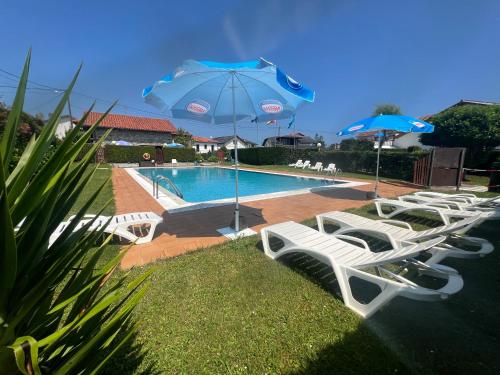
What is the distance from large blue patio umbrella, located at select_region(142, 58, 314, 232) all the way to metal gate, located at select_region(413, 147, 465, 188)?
895cm

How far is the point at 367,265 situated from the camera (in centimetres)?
272

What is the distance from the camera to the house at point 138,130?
38281 mm

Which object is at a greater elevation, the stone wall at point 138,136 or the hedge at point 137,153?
the stone wall at point 138,136

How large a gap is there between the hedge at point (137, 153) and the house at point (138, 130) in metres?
9.37

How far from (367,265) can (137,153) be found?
105 ft

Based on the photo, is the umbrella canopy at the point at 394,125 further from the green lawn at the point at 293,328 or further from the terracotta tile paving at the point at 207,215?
the green lawn at the point at 293,328

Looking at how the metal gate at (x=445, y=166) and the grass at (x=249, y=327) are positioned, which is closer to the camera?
the grass at (x=249, y=327)

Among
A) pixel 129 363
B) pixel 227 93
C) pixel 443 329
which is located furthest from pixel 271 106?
pixel 129 363

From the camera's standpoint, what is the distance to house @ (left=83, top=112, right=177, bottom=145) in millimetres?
38281

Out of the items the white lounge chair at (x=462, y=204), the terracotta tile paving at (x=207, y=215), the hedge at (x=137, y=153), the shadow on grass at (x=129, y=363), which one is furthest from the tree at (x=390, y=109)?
the shadow on grass at (x=129, y=363)

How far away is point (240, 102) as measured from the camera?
552 centimetres

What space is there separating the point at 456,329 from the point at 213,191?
12.1 m

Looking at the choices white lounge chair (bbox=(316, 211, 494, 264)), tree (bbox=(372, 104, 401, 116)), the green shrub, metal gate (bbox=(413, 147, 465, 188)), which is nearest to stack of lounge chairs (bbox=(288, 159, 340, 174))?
metal gate (bbox=(413, 147, 465, 188))

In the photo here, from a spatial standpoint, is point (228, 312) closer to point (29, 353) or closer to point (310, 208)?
point (29, 353)
